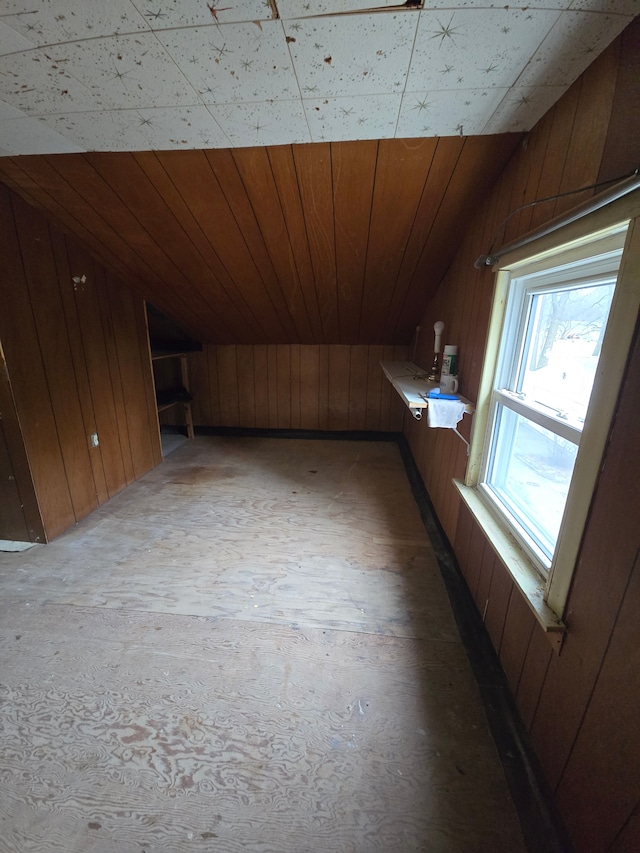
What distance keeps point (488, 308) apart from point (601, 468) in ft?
3.05

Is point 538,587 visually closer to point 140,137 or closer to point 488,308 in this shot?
point 488,308

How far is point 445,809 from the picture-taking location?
0.89 metres

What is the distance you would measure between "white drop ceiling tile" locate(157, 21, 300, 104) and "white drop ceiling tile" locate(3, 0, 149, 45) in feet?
0.29

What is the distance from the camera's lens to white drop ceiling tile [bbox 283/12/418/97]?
0.87 meters

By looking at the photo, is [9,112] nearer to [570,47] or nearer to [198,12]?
[198,12]

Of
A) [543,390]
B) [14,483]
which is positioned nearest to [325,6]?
[543,390]

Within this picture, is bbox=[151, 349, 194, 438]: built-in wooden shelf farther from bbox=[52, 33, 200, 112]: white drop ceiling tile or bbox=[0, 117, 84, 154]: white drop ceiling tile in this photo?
bbox=[52, 33, 200, 112]: white drop ceiling tile

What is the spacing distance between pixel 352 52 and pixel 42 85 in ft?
3.36

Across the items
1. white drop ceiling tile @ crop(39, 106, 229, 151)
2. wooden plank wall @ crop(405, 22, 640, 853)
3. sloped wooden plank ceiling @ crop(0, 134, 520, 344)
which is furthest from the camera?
sloped wooden plank ceiling @ crop(0, 134, 520, 344)

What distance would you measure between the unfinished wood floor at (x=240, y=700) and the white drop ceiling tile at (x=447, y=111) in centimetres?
196

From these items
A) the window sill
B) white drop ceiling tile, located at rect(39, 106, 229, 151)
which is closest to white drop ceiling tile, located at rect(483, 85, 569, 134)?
white drop ceiling tile, located at rect(39, 106, 229, 151)

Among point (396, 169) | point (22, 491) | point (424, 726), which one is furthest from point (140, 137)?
point (424, 726)

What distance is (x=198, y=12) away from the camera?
33.6 inches

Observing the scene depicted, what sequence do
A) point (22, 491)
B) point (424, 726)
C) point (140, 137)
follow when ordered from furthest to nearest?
point (22, 491) → point (140, 137) → point (424, 726)
